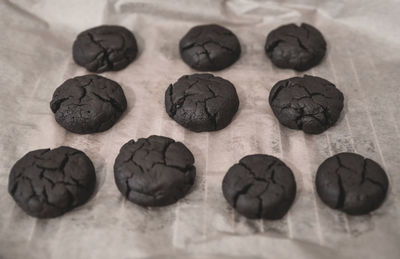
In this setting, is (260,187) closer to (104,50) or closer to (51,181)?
(51,181)

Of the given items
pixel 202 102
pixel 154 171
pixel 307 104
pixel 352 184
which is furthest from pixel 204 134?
pixel 352 184

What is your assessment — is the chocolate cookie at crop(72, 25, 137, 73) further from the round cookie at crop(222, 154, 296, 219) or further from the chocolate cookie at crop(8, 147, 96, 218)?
the round cookie at crop(222, 154, 296, 219)

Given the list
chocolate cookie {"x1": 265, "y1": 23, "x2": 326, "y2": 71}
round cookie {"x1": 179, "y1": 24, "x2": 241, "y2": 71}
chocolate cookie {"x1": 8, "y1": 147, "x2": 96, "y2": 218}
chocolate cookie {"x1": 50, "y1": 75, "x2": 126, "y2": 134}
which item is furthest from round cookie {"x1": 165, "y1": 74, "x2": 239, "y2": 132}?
chocolate cookie {"x1": 8, "y1": 147, "x2": 96, "y2": 218}

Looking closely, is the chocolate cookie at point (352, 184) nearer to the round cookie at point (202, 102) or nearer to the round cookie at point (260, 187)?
the round cookie at point (260, 187)

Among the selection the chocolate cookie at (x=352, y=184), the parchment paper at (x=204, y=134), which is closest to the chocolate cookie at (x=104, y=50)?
the parchment paper at (x=204, y=134)

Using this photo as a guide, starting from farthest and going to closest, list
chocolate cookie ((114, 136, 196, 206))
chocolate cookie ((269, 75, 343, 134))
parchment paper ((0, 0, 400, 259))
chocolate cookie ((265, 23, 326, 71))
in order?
1. chocolate cookie ((265, 23, 326, 71))
2. chocolate cookie ((269, 75, 343, 134))
3. chocolate cookie ((114, 136, 196, 206))
4. parchment paper ((0, 0, 400, 259))

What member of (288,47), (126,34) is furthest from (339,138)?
(126,34)

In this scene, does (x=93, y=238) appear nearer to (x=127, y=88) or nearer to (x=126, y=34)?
(x=127, y=88)
